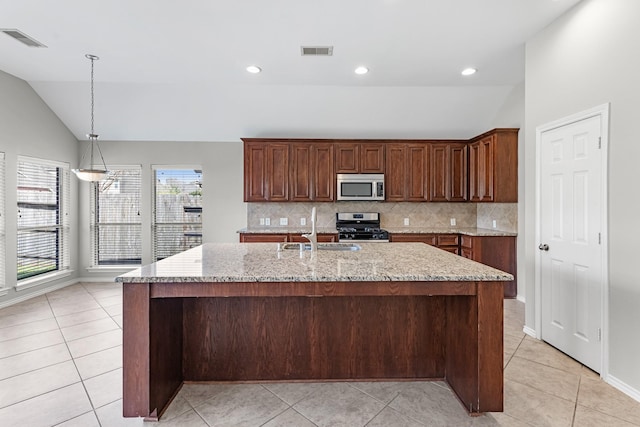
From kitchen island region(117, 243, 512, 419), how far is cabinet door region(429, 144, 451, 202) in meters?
2.84

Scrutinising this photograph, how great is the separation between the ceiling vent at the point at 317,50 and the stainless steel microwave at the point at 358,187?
2.03 meters

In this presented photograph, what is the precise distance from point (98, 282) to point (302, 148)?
408 cm

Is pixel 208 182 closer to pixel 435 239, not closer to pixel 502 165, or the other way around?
pixel 435 239

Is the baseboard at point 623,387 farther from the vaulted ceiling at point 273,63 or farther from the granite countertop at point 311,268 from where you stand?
the vaulted ceiling at point 273,63

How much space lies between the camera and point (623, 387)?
2203mm

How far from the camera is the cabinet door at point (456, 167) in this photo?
16.7ft

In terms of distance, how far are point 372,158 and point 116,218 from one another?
4469mm

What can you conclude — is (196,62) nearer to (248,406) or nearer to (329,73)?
(329,73)

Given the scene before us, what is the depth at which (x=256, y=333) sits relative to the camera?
2285mm

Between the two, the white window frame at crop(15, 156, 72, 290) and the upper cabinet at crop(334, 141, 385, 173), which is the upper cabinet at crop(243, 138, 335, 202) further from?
the white window frame at crop(15, 156, 72, 290)

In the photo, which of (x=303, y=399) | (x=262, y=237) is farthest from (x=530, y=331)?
(x=262, y=237)

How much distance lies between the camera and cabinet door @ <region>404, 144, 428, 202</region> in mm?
5105

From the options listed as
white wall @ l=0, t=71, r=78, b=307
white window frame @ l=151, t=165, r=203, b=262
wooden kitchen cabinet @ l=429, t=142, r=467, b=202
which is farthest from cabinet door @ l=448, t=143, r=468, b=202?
white wall @ l=0, t=71, r=78, b=307

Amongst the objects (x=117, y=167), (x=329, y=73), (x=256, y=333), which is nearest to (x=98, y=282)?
(x=117, y=167)
